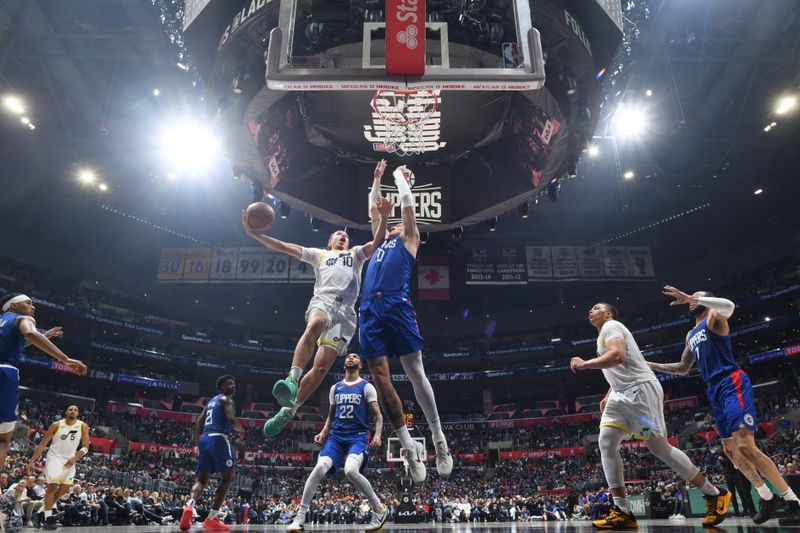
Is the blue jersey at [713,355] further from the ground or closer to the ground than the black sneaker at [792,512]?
further from the ground

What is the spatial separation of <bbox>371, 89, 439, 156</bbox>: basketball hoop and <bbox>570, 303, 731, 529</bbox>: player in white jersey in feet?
17.5

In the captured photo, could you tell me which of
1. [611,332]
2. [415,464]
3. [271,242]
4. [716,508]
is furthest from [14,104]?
[716,508]

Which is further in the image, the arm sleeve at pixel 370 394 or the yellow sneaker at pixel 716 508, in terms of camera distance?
the arm sleeve at pixel 370 394

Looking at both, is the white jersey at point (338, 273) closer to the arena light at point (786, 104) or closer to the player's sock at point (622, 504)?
the player's sock at point (622, 504)

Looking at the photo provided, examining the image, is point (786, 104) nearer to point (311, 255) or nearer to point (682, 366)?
point (682, 366)

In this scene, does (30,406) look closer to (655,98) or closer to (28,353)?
(28,353)

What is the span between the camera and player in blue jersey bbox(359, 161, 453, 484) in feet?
15.4

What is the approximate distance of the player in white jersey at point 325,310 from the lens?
4895mm

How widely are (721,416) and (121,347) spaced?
108 ft

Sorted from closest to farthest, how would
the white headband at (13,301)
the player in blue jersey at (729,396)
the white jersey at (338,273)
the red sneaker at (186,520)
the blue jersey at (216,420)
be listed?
the player in blue jersey at (729,396) → the white headband at (13,301) → the white jersey at (338,273) → the red sneaker at (186,520) → the blue jersey at (216,420)

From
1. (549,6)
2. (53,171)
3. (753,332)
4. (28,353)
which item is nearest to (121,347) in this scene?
(28,353)

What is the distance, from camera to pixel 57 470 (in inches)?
317

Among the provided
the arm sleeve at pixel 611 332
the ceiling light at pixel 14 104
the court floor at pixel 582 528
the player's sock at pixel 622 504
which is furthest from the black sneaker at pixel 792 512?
the ceiling light at pixel 14 104

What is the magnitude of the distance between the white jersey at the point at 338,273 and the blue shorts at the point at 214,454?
2936 mm
